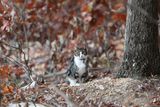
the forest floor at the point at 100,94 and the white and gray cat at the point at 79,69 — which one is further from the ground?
the white and gray cat at the point at 79,69

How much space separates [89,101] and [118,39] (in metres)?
5.01

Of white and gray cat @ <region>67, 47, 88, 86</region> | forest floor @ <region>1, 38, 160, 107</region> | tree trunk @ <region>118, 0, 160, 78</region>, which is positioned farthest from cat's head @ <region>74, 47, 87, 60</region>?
tree trunk @ <region>118, 0, 160, 78</region>

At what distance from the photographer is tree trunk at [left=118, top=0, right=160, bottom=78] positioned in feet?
21.4

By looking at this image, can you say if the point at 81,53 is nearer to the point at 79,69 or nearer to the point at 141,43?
the point at 79,69

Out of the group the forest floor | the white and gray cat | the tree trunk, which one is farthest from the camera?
the white and gray cat

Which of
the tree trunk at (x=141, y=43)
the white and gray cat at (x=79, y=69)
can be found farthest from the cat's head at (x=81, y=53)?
the tree trunk at (x=141, y=43)

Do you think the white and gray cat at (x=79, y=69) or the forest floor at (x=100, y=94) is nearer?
the forest floor at (x=100, y=94)

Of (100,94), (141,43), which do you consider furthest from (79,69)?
(141,43)

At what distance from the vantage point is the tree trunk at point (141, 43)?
21.4 ft

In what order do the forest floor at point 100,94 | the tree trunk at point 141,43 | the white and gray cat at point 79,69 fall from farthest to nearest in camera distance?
the white and gray cat at point 79,69
the tree trunk at point 141,43
the forest floor at point 100,94

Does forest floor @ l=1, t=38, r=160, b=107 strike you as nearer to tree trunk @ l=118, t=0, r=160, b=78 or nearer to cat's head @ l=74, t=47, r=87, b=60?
tree trunk @ l=118, t=0, r=160, b=78

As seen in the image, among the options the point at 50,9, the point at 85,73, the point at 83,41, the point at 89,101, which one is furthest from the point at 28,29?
the point at 89,101

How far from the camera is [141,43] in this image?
6.59 meters

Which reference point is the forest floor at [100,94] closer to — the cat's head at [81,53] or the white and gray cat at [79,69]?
the white and gray cat at [79,69]
